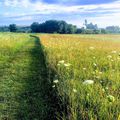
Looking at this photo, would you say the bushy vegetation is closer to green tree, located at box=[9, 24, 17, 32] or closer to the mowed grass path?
green tree, located at box=[9, 24, 17, 32]

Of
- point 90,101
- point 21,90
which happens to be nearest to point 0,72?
point 21,90

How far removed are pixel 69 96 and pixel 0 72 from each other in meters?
6.37

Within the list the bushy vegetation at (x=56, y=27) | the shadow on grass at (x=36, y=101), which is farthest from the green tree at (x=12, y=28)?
the shadow on grass at (x=36, y=101)

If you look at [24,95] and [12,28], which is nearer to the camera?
[24,95]

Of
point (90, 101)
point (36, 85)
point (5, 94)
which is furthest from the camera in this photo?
point (36, 85)

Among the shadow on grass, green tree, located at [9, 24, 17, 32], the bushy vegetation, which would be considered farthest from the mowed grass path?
green tree, located at [9, 24, 17, 32]

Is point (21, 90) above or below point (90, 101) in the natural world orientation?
below

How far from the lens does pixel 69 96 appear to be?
5.73m

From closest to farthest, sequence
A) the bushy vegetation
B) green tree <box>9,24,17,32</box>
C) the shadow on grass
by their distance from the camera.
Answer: the shadow on grass
the bushy vegetation
green tree <box>9,24,17,32</box>

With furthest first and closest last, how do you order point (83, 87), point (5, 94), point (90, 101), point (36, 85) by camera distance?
point (36, 85)
point (5, 94)
point (83, 87)
point (90, 101)

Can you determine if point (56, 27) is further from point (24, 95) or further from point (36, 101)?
point (36, 101)

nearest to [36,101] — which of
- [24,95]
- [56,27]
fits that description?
[24,95]

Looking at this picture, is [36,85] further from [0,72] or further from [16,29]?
[16,29]

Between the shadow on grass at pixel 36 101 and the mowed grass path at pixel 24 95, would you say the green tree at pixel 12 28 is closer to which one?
the mowed grass path at pixel 24 95
